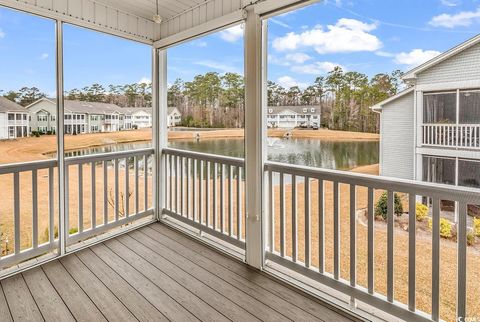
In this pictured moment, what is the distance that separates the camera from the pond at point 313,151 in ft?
6.87

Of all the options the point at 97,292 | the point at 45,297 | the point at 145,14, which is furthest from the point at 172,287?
the point at 145,14

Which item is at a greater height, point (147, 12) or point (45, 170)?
point (147, 12)

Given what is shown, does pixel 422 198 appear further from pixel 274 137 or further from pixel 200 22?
pixel 200 22

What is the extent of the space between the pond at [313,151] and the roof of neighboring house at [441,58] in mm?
489

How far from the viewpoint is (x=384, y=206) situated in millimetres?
2047

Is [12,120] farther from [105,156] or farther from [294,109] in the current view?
[294,109]

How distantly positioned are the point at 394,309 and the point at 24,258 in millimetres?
3155

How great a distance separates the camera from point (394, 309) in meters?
1.89

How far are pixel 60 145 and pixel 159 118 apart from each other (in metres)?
1.27

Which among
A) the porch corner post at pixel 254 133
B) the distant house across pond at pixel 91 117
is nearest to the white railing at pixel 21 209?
the distant house across pond at pixel 91 117

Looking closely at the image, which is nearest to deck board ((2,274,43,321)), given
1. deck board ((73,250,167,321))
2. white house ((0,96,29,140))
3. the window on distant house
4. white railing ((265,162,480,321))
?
deck board ((73,250,167,321))

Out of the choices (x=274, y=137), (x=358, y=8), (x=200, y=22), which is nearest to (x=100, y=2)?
(x=200, y=22)

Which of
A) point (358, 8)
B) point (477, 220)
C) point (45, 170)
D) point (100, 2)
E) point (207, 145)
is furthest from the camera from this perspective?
point (207, 145)

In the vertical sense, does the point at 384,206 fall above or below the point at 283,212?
above
